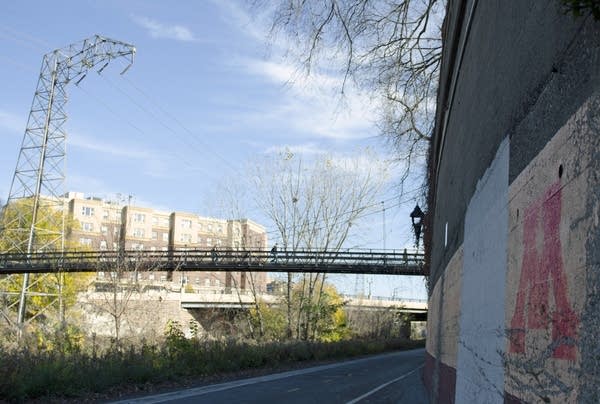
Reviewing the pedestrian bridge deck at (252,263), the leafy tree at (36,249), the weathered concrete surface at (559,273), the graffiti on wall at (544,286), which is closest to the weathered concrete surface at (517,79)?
the weathered concrete surface at (559,273)

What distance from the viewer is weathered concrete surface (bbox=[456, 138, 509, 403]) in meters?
5.02

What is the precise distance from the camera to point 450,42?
11.5m

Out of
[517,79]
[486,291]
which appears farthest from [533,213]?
[486,291]

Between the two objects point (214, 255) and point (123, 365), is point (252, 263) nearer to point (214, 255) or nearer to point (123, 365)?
point (214, 255)

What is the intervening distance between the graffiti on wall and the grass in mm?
12299

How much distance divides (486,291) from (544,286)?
221 centimetres

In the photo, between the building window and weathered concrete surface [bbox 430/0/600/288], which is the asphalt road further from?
the building window

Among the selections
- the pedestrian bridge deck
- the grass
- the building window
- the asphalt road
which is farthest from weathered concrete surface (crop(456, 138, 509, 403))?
the building window

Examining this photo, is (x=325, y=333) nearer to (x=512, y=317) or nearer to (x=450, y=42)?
(x=450, y=42)

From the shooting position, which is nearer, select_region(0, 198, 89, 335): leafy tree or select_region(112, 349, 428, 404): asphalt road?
select_region(112, 349, 428, 404): asphalt road

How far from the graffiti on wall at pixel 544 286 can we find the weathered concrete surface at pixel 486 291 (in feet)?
2.24

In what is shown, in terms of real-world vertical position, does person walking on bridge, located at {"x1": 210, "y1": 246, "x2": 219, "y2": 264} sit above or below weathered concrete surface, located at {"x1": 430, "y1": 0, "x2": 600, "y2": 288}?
below

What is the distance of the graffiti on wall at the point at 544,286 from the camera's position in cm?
321

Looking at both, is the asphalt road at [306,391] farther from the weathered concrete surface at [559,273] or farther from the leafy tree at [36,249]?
the leafy tree at [36,249]
